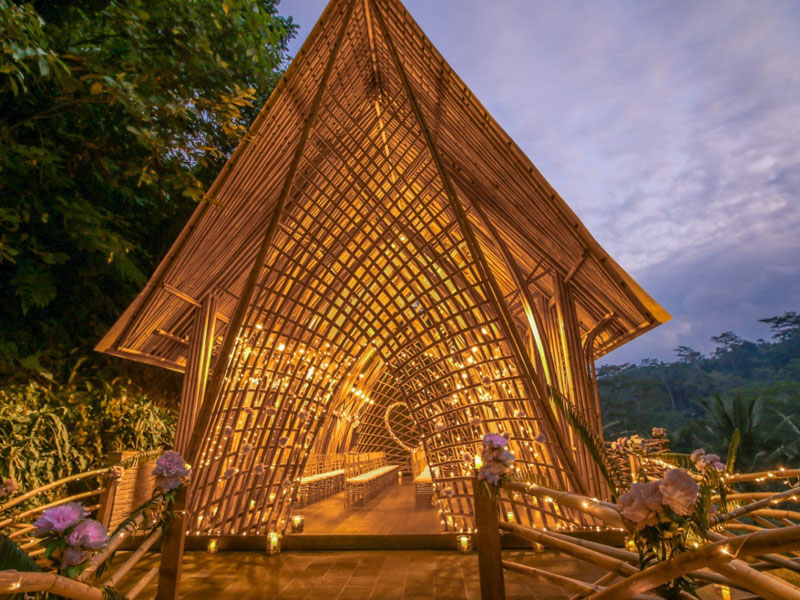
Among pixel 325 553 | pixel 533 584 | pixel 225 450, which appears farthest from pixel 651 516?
pixel 225 450

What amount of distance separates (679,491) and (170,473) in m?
2.49

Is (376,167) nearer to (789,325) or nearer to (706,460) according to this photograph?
(706,460)

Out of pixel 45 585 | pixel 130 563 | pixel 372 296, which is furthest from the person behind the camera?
pixel 372 296

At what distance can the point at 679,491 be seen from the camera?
1252 millimetres

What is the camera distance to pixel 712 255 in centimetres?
13312

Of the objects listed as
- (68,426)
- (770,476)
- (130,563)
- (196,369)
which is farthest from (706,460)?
(68,426)

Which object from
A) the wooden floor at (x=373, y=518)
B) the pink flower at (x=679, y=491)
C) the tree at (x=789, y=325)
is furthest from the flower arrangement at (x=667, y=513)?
the tree at (x=789, y=325)

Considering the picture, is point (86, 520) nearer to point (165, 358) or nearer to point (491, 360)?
point (491, 360)

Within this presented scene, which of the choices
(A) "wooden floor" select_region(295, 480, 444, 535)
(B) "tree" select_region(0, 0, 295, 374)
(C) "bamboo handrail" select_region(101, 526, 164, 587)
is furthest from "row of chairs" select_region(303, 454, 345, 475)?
(C) "bamboo handrail" select_region(101, 526, 164, 587)

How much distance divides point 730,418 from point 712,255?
14016 cm

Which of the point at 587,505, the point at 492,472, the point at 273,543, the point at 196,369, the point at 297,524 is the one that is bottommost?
the point at 273,543

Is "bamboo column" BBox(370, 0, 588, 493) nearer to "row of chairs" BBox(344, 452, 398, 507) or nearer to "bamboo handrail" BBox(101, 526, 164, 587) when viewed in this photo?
"bamboo handrail" BBox(101, 526, 164, 587)

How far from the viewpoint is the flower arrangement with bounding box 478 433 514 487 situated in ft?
8.15

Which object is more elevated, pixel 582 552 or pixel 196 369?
pixel 196 369
